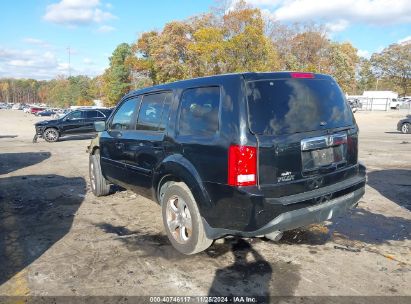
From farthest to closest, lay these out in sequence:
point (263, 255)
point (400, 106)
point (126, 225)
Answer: point (400, 106) < point (126, 225) < point (263, 255)

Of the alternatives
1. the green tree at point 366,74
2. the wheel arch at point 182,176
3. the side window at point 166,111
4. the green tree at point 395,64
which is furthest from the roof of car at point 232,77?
the green tree at point 366,74

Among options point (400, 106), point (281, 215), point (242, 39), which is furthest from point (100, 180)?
point (400, 106)

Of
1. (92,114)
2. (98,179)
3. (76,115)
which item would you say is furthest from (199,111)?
(76,115)

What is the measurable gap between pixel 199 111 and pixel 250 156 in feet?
2.94

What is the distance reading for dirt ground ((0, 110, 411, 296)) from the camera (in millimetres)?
3646

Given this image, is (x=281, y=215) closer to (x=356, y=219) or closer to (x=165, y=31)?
(x=356, y=219)

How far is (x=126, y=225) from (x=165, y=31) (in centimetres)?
4337

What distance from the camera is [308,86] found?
405cm

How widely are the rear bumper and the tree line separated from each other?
31.3m

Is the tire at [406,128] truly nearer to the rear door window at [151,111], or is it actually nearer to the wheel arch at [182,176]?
the rear door window at [151,111]

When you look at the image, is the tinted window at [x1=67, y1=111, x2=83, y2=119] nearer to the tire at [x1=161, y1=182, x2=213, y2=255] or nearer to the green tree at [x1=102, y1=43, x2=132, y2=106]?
the tire at [x1=161, y1=182, x2=213, y2=255]

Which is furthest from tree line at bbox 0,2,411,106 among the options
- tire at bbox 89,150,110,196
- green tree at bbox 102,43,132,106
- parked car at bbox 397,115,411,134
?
tire at bbox 89,150,110,196

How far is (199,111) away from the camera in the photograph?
417cm

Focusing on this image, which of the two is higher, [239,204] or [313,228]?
[239,204]
